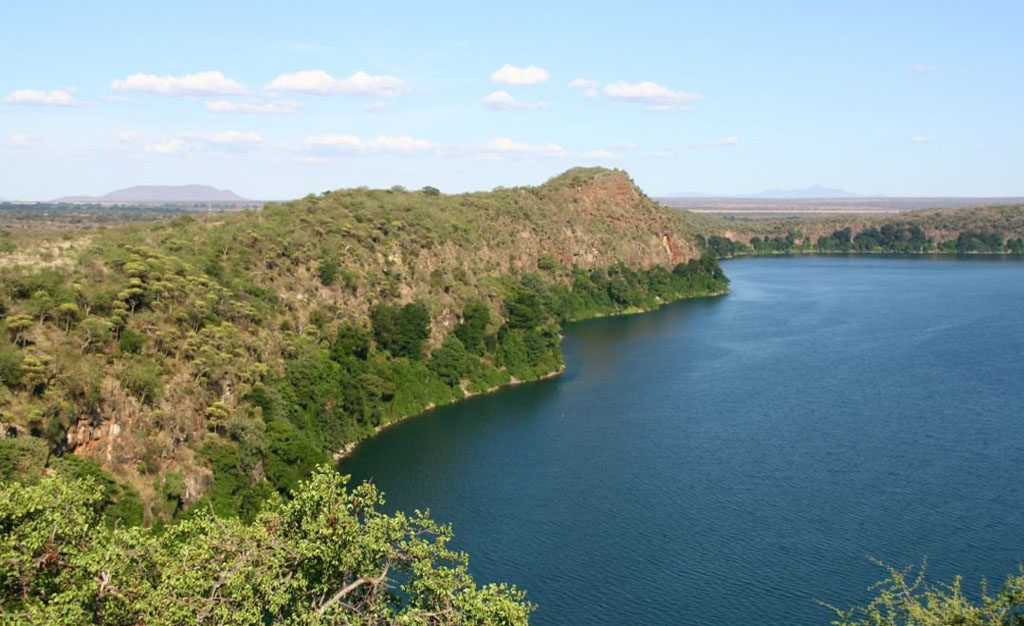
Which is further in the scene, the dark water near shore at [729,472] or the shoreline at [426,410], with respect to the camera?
the shoreline at [426,410]

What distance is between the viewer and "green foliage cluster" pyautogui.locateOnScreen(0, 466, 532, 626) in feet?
74.2

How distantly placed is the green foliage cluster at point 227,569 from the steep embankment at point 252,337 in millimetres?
17175

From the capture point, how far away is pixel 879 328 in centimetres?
10962

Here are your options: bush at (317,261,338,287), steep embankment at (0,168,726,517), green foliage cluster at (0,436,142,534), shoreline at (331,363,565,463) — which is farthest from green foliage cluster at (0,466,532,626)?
bush at (317,261,338,287)

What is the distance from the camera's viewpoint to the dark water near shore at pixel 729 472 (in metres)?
42.5

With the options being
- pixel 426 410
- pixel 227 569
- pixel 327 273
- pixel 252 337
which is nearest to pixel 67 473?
pixel 227 569

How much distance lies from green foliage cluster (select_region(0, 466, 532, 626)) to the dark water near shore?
46.3 feet

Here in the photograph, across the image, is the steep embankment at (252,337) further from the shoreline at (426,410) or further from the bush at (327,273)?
the shoreline at (426,410)

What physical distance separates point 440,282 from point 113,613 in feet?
233

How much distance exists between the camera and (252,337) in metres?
63.1

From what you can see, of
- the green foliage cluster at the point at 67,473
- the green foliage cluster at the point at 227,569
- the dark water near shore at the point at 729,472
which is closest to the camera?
the green foliage cluster at the point at 227,569

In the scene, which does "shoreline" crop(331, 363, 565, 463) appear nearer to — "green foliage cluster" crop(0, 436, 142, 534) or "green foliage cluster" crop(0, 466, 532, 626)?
"green foliage cluster" crop(0, 436, 142, 534)

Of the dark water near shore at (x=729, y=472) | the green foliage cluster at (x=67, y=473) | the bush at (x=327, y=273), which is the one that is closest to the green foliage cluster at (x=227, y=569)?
the green foliage cluster at (x=67, y=473)

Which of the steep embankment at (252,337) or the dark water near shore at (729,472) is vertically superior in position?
the steep embankment at (252,337)
